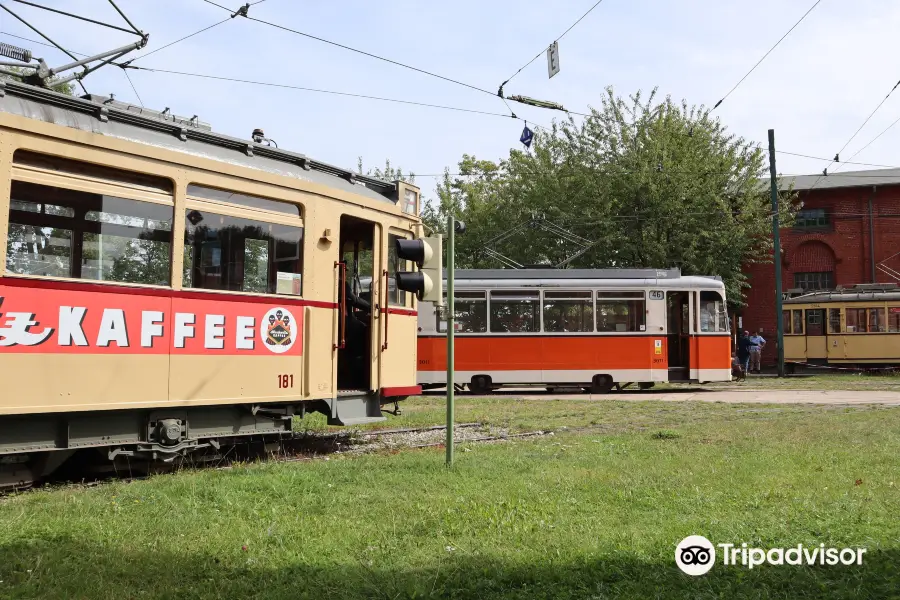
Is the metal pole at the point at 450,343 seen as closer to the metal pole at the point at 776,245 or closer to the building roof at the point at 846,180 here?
the metal pole at the point at 776,245

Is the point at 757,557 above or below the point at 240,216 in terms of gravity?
below

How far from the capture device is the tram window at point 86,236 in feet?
23.0

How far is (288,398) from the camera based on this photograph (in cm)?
936

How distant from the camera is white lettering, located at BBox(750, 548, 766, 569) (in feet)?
15.6

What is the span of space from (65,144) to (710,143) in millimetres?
29476

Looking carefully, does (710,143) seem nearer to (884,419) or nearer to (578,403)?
(578,403)

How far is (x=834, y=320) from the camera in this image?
31.0m

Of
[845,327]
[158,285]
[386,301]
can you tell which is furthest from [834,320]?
[158,285]

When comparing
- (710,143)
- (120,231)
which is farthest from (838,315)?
(120,231)

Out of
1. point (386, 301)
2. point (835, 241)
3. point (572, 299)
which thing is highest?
point (835, 241)

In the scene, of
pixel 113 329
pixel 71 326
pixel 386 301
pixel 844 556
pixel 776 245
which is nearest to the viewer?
pixel 844 556

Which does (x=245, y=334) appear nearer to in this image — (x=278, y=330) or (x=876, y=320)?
(x=278, y=330)

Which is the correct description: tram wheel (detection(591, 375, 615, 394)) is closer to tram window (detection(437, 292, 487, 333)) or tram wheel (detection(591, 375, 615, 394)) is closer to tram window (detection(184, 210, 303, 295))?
tram window (detection(437, 292, 487, 333))

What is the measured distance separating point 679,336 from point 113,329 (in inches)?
679
